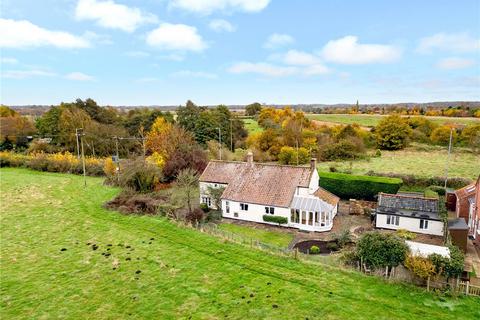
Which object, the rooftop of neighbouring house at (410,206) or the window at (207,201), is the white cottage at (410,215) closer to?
the rooftop of neighbouring house at (410,206)

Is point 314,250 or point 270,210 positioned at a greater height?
point 270,210

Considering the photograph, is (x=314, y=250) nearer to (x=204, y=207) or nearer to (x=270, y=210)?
(x=270, y=210)

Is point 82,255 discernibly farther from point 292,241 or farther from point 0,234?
point 292,241

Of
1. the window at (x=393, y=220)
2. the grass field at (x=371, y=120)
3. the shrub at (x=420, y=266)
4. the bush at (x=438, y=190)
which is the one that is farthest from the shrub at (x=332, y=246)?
the grass field at (x=371, y=120)

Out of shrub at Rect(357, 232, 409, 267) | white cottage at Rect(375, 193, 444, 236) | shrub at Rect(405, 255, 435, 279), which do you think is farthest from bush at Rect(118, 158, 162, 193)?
shrub at Rect(405, 255, 435, 279)

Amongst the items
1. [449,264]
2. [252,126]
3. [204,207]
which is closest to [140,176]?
[204,207]
